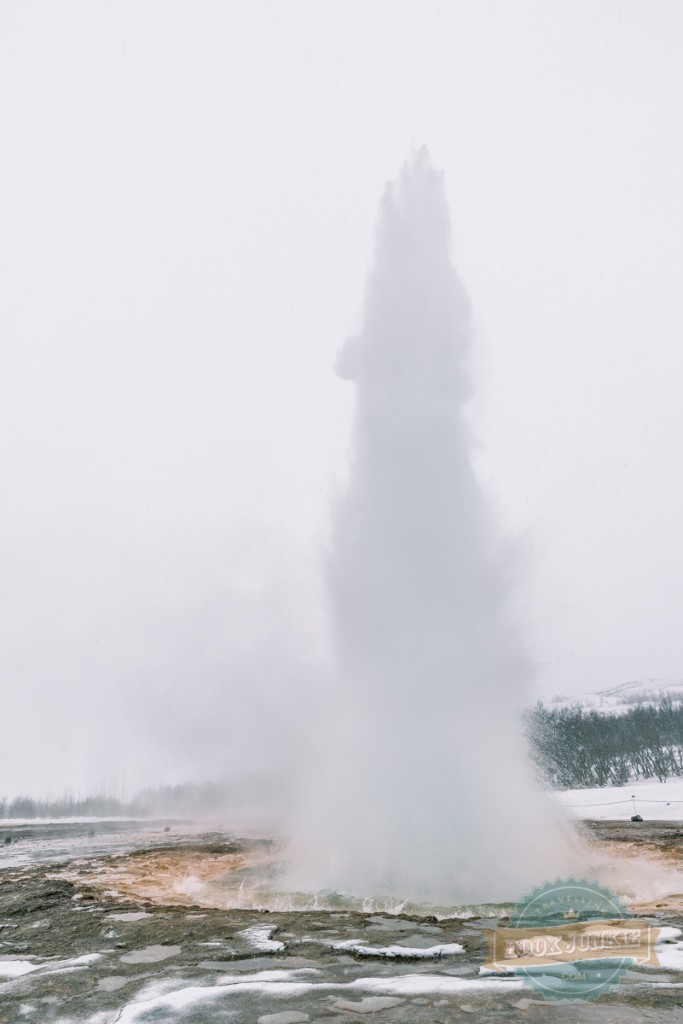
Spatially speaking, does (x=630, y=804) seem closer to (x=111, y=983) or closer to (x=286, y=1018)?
(x=111, y=983)

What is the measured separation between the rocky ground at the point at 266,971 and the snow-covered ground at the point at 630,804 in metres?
16.4

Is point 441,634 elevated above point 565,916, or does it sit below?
above

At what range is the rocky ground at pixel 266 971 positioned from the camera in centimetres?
518

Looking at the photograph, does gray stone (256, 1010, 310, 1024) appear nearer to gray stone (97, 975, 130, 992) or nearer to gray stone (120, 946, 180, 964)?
gray stone (97, 975, 130, 992)


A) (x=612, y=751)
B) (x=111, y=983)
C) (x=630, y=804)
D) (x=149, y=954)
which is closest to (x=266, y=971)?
(x=111, y=983)

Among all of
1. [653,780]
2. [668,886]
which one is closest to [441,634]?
[668,886]

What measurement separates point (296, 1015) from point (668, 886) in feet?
35.3

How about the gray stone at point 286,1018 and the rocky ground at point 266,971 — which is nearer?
the gray stone at point 286,1018

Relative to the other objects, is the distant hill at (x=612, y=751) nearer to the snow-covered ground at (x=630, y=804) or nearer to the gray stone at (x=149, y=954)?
the snow-covered ground at (x=630, y=804)

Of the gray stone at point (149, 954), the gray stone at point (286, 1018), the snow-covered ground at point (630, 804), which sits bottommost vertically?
the snow-covered ground at point (630, 804)

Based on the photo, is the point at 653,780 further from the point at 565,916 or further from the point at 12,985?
the point at 12,985

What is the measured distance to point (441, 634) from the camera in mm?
17000

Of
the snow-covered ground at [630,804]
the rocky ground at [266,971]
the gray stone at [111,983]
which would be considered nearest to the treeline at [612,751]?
the snow-covered ground at [630,804]

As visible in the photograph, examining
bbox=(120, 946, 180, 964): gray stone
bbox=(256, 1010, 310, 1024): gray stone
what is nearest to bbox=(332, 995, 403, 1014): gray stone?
bbox=(256, 1010, 310, 1024): gray stone
